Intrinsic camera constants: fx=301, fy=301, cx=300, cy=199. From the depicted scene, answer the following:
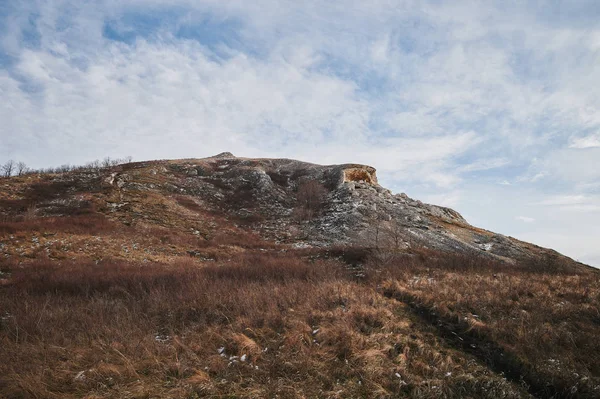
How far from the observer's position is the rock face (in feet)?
109

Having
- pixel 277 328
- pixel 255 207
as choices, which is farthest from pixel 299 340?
pixel 255 207

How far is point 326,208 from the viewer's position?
42.2 m

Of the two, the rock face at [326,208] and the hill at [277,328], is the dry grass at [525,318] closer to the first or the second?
the hill at [277,328]

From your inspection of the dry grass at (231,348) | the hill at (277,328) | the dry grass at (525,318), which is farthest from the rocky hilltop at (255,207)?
the dry grass at (231,348)

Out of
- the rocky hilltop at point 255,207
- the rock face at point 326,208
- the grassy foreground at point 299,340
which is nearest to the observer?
the grassy foreground at point 299,340

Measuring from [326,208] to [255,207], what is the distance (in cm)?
1014

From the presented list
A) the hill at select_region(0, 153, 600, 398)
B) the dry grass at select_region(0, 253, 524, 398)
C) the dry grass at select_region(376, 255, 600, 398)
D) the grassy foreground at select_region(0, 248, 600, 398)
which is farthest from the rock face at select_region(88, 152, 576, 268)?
the dry grass at select_region(0, 253, 524, 398)

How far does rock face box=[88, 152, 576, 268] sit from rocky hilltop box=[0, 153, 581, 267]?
13 cm

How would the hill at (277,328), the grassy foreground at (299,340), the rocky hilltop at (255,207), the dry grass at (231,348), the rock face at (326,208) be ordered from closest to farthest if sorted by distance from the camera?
the dry grass at (231,348) → the grassy foreground at (299,340) → the hill at (277,328) → the rocky hilltop at (255,207) → the rock face at (326,208)

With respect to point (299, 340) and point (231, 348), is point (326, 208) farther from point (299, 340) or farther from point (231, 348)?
point (231, 348)

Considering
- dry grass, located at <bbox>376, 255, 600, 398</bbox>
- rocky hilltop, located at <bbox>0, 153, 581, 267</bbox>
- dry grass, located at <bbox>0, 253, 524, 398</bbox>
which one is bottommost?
dry grass, located at <bbox>0, 253, 524, 398</bbox>

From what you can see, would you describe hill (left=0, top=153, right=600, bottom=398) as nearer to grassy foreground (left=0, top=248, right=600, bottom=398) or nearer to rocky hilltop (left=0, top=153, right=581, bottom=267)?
grassy foreground (left=0, top=248, right=600, bottom=398)

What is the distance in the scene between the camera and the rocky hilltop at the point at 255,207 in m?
31.5

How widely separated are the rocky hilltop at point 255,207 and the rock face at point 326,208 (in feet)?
0.43
